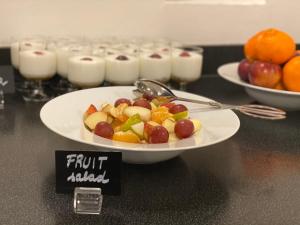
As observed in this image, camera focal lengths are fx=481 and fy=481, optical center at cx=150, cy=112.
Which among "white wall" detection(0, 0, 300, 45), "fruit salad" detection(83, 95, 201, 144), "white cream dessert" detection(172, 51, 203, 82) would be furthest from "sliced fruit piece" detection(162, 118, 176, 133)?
"white wall" detection(0, 0, 300, 45)

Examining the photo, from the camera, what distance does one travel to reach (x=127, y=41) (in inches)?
53.9

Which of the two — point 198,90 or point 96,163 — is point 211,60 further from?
point 96,163

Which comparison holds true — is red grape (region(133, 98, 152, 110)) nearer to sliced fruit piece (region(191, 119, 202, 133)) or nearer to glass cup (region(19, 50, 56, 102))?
sliced fruit piece (region(191, 119, 202, 133))

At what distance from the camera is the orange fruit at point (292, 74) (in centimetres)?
111

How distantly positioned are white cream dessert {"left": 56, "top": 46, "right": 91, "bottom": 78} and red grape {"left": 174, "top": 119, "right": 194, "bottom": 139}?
50cm

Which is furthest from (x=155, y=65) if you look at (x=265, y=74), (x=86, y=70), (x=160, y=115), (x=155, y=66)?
(x=160, y=115)

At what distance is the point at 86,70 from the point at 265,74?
431 mm

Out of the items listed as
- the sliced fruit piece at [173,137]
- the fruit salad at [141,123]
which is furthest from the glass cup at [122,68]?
the sliced fruit piece at [173,137]

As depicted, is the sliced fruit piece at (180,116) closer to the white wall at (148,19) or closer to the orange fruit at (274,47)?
the orange fruit at (274,47)

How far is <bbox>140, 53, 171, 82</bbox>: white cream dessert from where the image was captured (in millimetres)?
1250

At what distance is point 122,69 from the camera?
1.22 metres

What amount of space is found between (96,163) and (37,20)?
71cm

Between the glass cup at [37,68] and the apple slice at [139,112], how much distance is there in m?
0.43

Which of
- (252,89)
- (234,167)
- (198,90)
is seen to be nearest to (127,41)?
(198,90)
